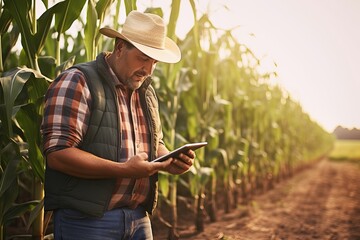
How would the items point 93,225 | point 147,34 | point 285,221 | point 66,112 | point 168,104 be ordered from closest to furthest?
point 66,112
point 93,225
point 147,34
point 168,104
point 285,221

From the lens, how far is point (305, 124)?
16.4 m

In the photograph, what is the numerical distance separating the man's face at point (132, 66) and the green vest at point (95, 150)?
2.4 inches

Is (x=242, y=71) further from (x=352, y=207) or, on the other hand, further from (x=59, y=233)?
(x=59, y=233)

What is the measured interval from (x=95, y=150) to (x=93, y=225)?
0.29m

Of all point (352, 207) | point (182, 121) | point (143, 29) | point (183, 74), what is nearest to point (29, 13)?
point (143, 29)

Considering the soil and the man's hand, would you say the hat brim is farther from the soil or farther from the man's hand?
the soil

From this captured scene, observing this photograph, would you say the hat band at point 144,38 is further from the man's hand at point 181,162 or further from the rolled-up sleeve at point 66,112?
the man's hand at point 181,162

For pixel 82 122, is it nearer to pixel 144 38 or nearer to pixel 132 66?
pixel 132 66

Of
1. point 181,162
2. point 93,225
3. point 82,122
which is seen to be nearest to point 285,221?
point 181,162

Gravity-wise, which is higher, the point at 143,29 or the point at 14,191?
the point at 143,29

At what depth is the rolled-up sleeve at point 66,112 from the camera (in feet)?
5.28

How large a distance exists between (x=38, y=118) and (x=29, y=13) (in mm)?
540

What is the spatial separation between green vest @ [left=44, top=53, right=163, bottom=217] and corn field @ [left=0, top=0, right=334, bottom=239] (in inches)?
16.8

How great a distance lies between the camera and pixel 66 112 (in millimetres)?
1639
